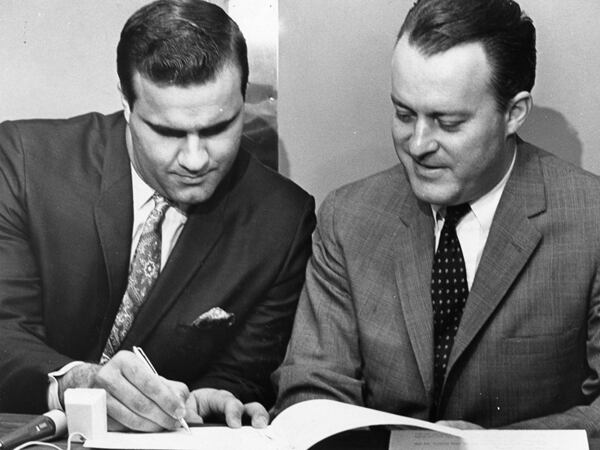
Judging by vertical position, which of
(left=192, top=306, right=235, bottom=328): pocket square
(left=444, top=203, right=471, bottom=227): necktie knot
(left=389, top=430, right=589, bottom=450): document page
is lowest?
(left=389, top=430, right=589, bottom=450): document page

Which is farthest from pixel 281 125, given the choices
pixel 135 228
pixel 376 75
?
pixel 135 228

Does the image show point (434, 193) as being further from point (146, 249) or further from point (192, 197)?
point (146, 249)

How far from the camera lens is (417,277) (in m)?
2.01

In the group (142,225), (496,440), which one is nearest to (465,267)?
(496,440)

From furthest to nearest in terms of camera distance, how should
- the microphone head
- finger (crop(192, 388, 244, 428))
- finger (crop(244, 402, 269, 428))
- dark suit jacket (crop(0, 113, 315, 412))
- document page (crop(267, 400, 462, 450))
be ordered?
dark suit jacket (crop(0, 113, 315, 412)) → finger (crop(192, 388, 244, 428)) → finger (crop(244, 402, 269, 428)) → the microphone head → document page (crop(267, 400, 462, 450))

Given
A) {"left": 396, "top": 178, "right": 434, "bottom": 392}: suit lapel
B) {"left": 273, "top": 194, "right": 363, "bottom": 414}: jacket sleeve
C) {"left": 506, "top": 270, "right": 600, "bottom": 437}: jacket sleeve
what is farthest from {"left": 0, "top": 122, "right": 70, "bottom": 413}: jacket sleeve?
{"left": 506, "top": 270, "right": 600, "bottom": 437}: jacket sleeve

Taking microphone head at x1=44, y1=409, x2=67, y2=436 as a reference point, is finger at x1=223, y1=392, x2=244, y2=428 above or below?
below

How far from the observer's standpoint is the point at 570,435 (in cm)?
173

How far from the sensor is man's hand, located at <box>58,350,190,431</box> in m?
1.79

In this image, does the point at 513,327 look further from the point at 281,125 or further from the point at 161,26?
the point at 161,26

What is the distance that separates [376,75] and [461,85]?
30 cm

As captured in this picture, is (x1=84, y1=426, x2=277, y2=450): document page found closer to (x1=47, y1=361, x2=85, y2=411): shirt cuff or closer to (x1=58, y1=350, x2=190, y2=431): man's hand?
(x1=58, y1=350, x2=190, y2=431): man's hand

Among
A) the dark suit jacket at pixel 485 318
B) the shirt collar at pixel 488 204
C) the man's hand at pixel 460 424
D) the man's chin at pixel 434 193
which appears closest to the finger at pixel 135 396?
the dark suit jacket at pixel 485 318

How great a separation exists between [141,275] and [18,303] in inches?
11.3
